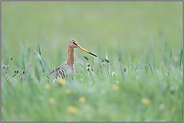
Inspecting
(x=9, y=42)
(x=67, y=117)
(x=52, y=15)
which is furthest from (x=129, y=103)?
(x=52, y=15)

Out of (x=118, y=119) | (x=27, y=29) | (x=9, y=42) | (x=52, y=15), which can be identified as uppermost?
(x=52, y=15)

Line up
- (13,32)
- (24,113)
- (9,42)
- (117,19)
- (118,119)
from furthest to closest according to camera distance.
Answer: (117,19) < (13,32) < (9,42) < (24,113) < (118,119)

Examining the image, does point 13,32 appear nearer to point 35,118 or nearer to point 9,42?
point 9,42

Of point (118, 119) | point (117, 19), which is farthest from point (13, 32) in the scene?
point (118, 119)

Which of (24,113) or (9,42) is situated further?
(9,42)

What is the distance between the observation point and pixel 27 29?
1284 cm

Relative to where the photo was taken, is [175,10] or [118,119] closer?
[118,119]

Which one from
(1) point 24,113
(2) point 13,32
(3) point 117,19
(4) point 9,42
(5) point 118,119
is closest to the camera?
(5) point 118,119

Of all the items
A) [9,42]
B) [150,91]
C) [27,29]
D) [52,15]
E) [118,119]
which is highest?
[52,15]

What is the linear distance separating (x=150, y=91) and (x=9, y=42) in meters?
10.2

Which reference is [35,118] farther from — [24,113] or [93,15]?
[93,15]

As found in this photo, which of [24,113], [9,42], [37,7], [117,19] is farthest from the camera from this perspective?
[37,7]

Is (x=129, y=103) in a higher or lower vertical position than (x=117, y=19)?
lower

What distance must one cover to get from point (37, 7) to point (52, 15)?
70.6 inches
